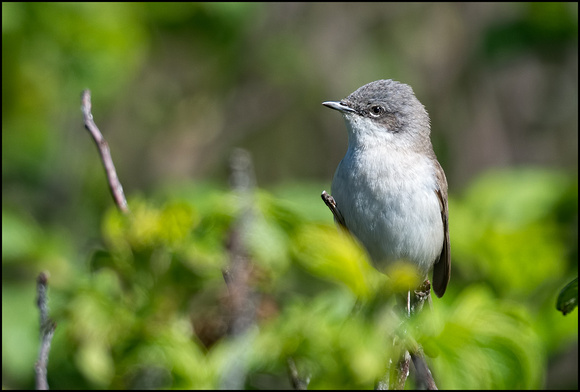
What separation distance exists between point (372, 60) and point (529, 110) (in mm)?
1478

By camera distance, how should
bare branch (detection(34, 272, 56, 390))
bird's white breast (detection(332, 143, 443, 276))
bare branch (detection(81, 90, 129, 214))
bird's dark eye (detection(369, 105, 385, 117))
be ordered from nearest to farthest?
bare branch (detection(34, 272, 56, 390)), bare branch (detection(81, 90, 129, 214)), bird's white breast (detection(332, 143, 443, 276)), bird's dark eye (detection(369, 105, 385, 117))

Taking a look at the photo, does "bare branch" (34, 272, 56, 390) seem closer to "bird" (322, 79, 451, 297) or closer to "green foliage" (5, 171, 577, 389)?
"green foliage" (5, 171, 577, 389)

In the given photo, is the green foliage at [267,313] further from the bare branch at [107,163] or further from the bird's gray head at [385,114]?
the bird's gray head at [385,114]

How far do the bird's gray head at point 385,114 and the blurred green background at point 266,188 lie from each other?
1.50ft

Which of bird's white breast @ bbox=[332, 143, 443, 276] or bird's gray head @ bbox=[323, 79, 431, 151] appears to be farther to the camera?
bird's gray head @ bbox=[323, 79, 431, 151]

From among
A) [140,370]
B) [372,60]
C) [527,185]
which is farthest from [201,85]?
[140,370]

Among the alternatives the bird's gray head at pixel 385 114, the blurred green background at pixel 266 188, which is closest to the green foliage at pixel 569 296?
the blurred green background at pixel 266 188

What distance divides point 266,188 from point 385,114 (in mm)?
1890

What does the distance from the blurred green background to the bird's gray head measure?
1.50ft

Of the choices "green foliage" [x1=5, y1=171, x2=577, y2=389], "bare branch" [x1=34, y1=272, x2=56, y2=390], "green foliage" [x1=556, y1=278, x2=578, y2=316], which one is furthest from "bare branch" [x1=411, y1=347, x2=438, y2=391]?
"bare branch" [x1=34, y1=272, x2=56, y2=390]

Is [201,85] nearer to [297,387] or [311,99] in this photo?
[311,99]

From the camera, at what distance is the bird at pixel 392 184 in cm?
369

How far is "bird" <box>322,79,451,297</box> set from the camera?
12.1ft

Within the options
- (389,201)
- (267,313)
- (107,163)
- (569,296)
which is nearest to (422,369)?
(569,296)
